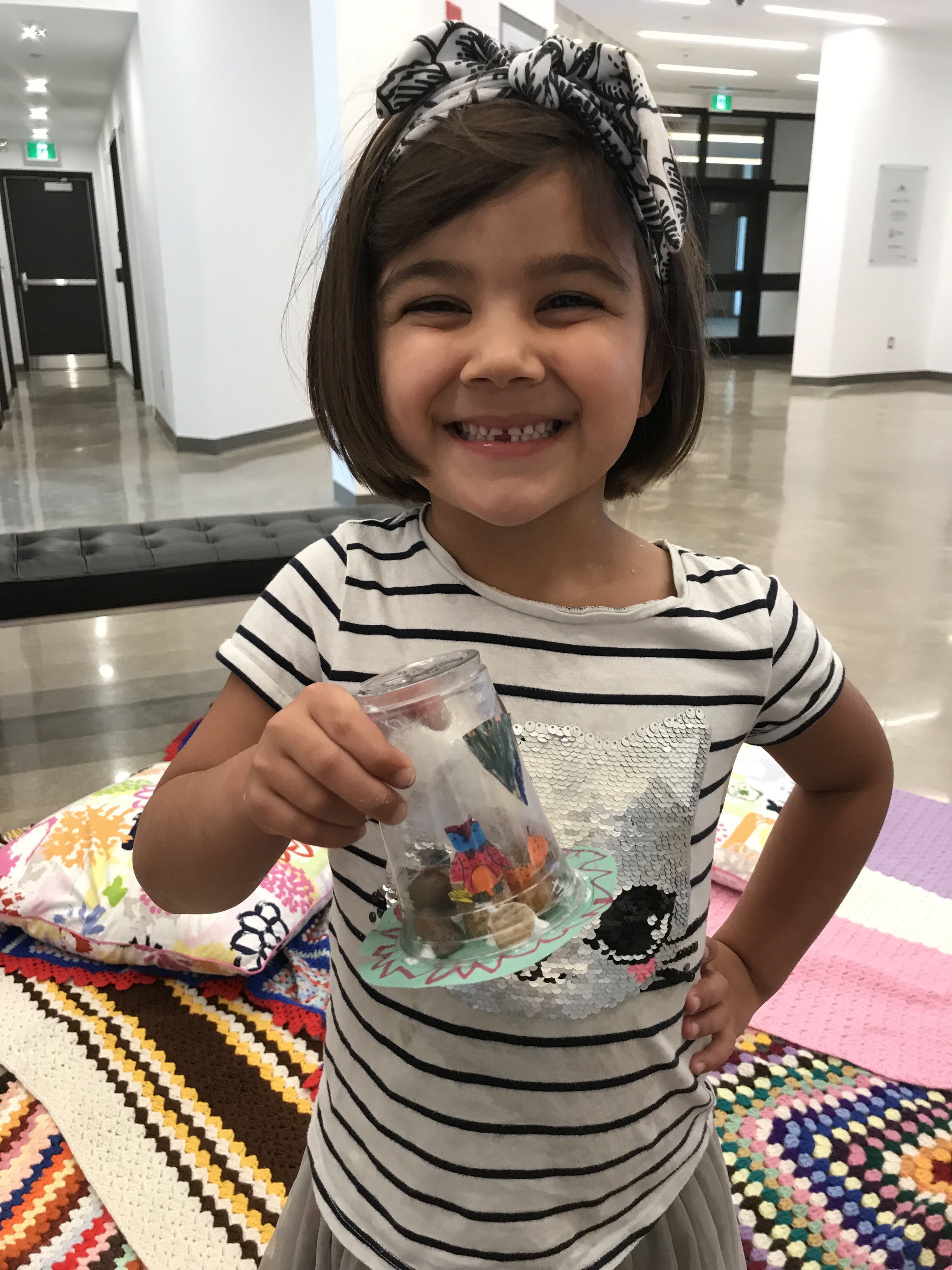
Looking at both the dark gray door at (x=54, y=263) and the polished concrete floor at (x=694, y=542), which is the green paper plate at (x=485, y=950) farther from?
the dark gray door at (x=54, y=263)

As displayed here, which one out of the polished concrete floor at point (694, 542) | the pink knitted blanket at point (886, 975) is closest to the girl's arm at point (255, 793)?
the polished concrete floor at point (694, 542)

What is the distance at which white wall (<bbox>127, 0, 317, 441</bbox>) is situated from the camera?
234 inches

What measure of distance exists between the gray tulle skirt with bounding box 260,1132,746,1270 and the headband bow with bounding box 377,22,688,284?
2.12 ft

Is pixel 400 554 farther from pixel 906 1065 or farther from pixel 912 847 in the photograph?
pixel 912 847

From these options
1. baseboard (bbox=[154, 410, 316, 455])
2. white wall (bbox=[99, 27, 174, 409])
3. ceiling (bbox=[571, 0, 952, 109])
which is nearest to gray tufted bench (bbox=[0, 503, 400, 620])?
baseboard (bbox=[154, 410, 316, 455])

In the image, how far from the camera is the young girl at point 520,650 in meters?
0.63

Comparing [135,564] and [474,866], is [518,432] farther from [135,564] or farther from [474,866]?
[135,564]

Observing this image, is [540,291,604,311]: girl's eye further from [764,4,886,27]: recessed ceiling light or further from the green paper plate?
[764,4,886,27]: recessed ceiling light

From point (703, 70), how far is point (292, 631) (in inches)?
482

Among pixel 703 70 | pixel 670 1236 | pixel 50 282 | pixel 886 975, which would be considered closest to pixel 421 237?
pixel 670 1236

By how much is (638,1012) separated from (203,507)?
186 inches

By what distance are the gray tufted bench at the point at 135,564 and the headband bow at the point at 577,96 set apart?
1510mm

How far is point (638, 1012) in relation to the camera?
2.19ft

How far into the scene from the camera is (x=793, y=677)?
0.72 m
